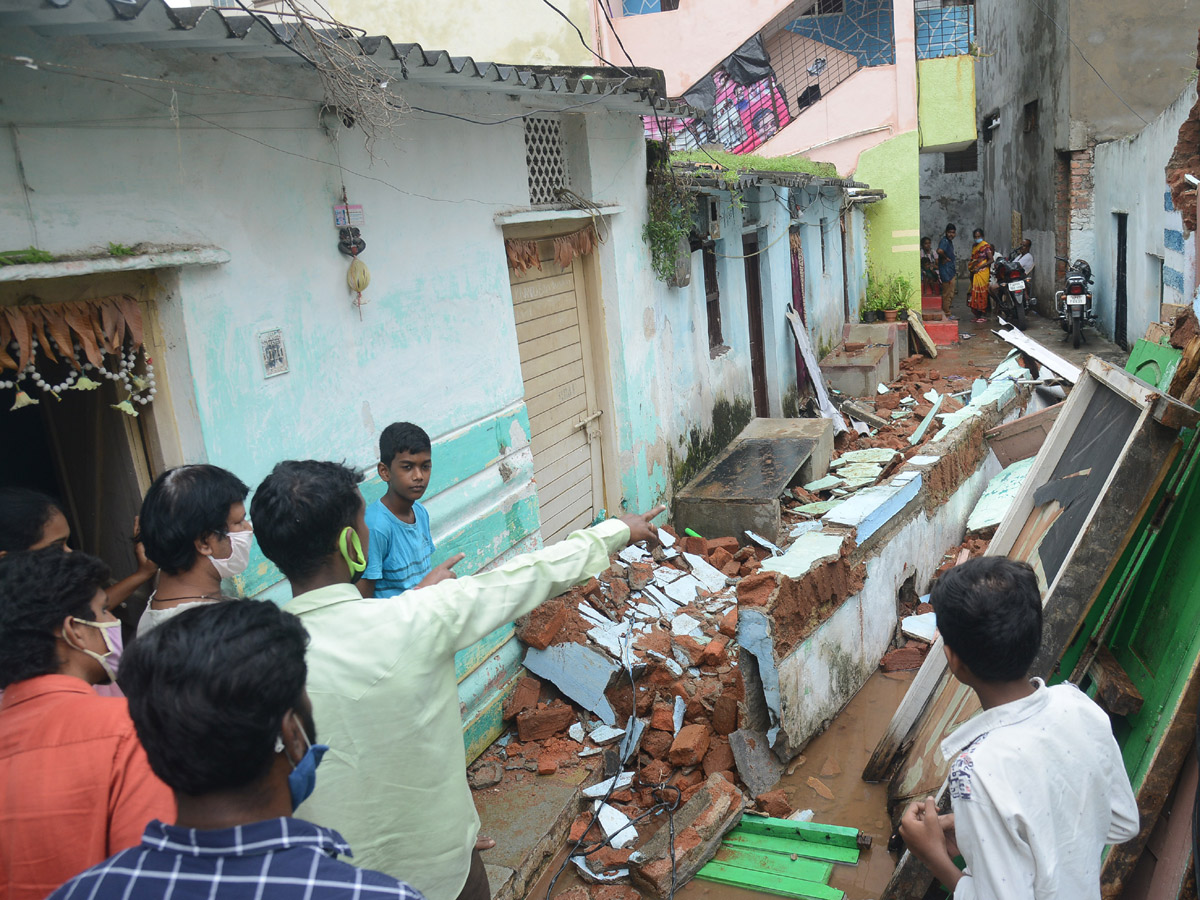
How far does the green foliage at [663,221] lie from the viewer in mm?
7520

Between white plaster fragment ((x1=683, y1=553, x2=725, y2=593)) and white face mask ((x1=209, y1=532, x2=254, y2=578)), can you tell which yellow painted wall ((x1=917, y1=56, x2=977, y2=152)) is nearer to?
white plaster fragment ((x1=683, y1=553, x2=725, y2=593))

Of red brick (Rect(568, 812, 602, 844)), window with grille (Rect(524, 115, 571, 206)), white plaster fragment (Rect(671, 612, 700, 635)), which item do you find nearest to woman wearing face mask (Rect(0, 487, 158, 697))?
red brick (Rect(568, 812, 602, 844))

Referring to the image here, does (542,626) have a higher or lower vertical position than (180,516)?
lower

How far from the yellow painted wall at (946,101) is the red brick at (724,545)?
1341 cm

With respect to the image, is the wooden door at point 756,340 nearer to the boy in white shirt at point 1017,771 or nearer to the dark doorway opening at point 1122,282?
the dark doorway opening at point 1122,282

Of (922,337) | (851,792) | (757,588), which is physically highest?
(757,588)

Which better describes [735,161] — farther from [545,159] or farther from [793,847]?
[793,847]

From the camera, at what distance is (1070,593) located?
301cm

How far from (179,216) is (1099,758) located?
3.45m

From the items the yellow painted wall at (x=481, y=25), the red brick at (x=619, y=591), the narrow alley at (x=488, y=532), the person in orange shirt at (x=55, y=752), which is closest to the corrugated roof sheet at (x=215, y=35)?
the narrow alley at (x=488, y=532)

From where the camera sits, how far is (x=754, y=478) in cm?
794

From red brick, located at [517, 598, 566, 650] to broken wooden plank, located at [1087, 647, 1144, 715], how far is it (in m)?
2.93

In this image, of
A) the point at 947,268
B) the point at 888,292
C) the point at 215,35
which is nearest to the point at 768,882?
the point at 215,35

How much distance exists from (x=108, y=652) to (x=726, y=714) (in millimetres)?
3282
